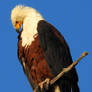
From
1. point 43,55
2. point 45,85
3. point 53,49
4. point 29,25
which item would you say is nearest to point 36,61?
point 43,55

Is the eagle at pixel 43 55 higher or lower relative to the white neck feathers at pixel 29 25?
lower

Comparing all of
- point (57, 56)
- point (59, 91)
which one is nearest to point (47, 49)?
point (57, 56)

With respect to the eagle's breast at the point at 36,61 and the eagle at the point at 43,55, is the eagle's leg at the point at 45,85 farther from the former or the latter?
the eagle's breast at the point at 36,61

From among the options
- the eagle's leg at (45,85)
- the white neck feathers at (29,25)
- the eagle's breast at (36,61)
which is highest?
the white neck feathers at (29,25)

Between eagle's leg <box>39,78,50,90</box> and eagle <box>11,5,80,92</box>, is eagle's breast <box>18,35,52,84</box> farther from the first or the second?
eagle's leg <box>39,78,50,90</box>

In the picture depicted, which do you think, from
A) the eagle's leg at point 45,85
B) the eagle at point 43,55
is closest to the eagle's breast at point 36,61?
the eagle at point 43,55

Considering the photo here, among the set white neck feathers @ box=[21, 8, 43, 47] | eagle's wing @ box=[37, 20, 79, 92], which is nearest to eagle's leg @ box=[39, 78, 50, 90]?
eagle's wing @ box=[37, 20, 79, 92]

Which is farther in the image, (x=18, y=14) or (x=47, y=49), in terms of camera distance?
(x=18, y=14)

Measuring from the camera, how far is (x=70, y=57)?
27.6 feet

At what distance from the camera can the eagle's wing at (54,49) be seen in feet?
26.8

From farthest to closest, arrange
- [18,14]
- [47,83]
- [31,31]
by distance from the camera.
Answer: [18,14], [31,31], [47,83]

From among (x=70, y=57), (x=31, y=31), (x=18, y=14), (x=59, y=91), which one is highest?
(x=18, y=14)

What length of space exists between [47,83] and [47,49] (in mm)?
696

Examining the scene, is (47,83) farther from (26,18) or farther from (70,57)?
(26,18)
